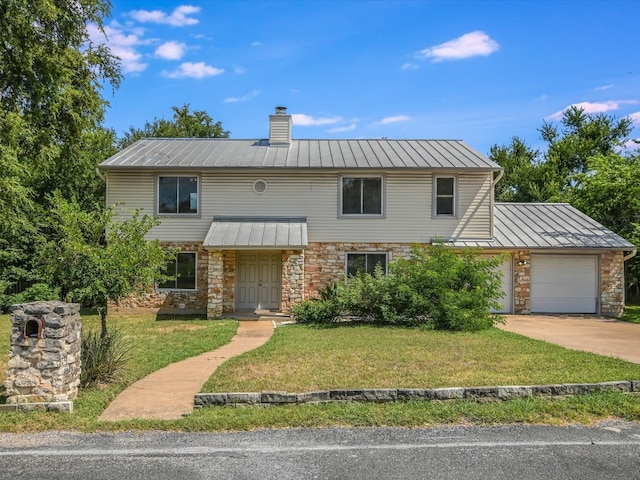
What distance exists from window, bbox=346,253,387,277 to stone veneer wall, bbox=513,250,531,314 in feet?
14.3

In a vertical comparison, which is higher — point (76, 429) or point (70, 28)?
point (70, 28)

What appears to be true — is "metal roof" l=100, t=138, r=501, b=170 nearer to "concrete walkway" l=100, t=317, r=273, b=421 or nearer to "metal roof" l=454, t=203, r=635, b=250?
"metal roof" l=454, t=203, r=635, b=250

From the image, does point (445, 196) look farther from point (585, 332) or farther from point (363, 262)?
point (585, 332)

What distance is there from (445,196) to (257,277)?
22.4 feet

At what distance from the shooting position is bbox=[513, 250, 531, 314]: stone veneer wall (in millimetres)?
16500

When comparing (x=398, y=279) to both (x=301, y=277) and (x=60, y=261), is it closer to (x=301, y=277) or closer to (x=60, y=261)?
(x=301, y=277)

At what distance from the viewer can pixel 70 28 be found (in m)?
15.1

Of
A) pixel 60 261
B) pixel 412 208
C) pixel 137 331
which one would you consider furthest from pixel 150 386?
pixel 412 208

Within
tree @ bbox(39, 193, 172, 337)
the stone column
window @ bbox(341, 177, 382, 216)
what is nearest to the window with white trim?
the stone column

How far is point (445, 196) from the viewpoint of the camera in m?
16.8

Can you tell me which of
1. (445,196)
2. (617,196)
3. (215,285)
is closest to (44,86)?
(215,285)

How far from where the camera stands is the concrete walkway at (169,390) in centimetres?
598

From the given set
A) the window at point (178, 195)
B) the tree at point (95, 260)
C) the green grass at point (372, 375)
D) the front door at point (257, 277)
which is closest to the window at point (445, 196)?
the front door at point (257, 277)

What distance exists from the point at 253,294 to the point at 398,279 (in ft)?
17.5
